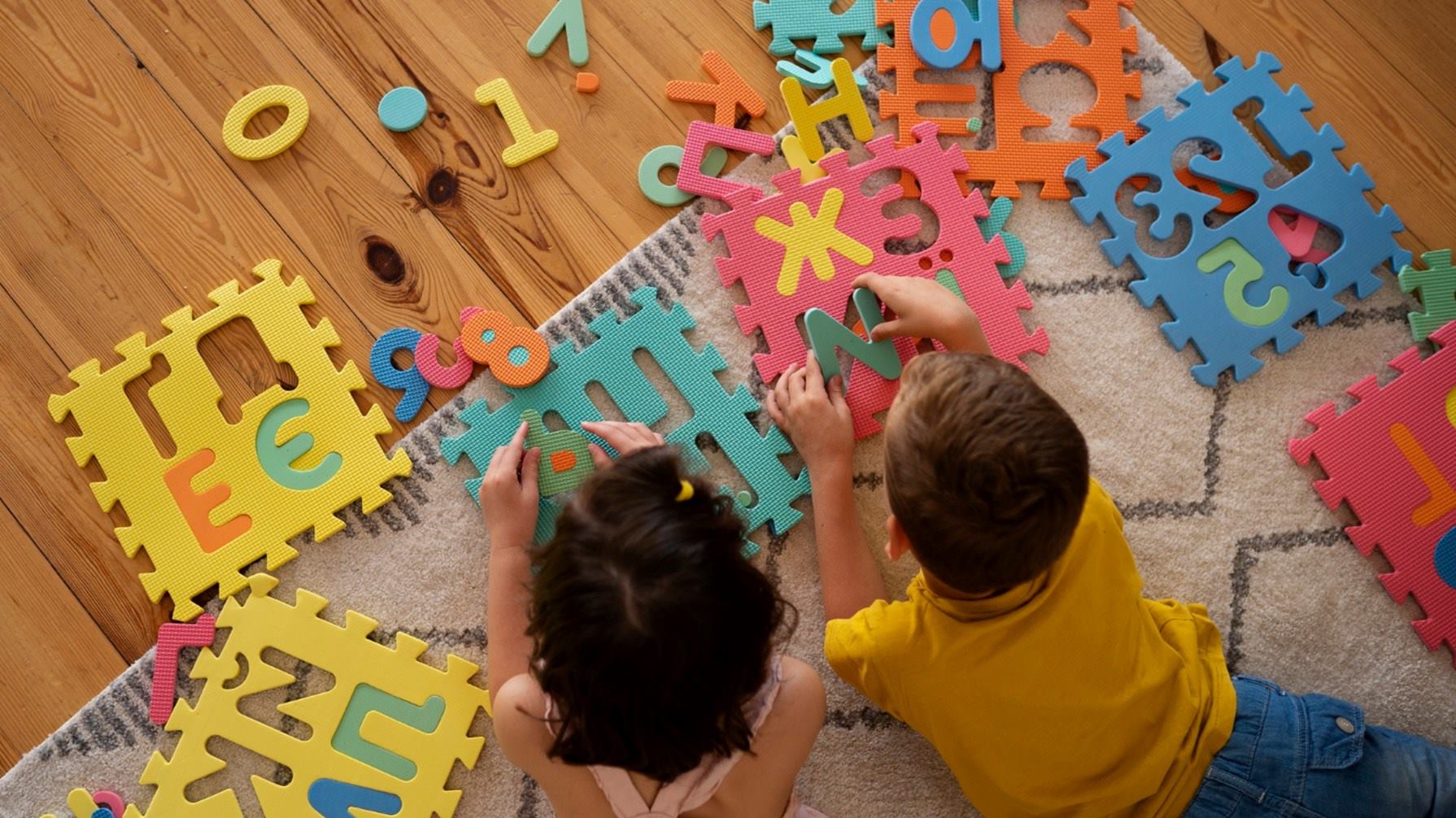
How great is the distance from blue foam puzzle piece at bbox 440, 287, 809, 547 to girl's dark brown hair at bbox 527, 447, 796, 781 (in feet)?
0.86

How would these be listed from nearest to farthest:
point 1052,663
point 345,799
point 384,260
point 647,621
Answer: point 647,621
point 1052,663
point 345,799
point 384,260

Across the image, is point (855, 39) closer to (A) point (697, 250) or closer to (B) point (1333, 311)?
(A) point (697, 250)

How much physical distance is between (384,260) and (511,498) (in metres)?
0.32

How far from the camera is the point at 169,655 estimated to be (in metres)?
1.04

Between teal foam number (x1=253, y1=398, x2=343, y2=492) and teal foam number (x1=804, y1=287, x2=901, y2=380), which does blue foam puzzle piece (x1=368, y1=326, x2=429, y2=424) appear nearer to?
Answer: teal foam number (x1=253, y1=398, x2=343, y2=492)

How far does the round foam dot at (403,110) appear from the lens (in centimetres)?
116

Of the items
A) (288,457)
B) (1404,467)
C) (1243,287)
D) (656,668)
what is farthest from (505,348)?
(1404,467)

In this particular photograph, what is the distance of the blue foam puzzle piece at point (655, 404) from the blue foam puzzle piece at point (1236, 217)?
1.51 ft

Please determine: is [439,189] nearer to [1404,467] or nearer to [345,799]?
[345,799]

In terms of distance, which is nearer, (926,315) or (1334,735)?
(1334,735)

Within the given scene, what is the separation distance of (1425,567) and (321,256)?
127 cm

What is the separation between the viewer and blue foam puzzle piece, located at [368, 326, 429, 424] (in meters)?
1.09

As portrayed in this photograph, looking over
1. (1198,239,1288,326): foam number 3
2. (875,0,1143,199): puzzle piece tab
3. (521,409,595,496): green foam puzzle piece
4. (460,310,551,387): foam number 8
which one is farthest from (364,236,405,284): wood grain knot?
(1198,239,1288,326): foam number 3

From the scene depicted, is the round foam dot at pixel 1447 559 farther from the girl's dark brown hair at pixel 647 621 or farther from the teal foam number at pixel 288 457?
the teal foam number at pixel 288 457
